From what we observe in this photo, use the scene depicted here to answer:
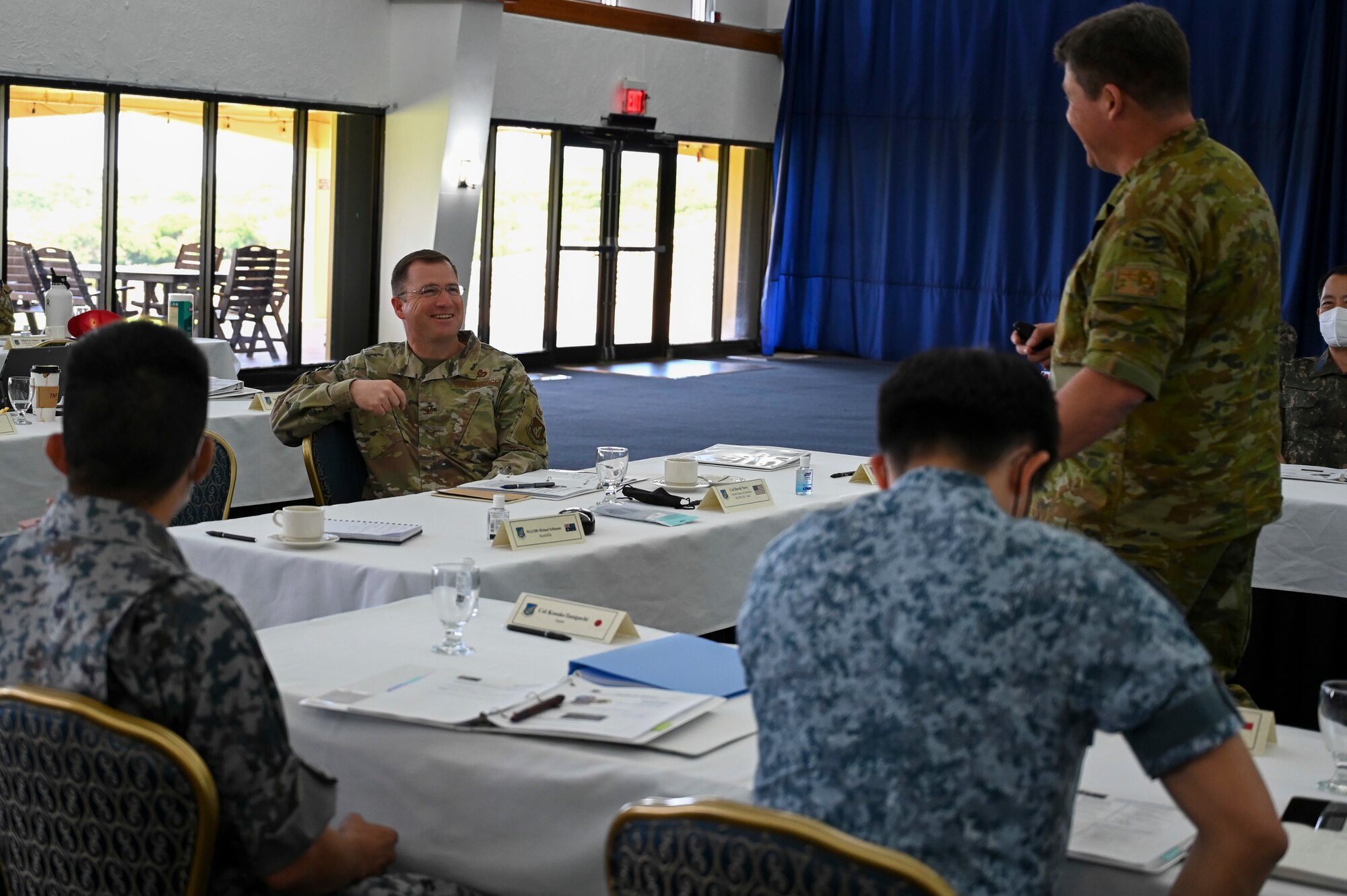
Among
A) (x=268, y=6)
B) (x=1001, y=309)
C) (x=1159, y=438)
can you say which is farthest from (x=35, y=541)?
(x=1001, y=309)

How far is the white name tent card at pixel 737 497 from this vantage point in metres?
3.53

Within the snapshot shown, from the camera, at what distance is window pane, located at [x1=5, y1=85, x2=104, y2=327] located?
9.29 metres

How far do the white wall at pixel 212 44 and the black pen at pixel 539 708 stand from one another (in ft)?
26.7

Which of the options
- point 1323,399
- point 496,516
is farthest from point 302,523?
point 1323,399

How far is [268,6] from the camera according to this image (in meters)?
10.1

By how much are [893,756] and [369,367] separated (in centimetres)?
300

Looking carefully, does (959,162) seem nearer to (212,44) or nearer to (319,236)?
(319,236)

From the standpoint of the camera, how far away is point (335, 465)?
395 cm

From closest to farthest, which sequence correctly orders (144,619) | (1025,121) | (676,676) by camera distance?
(144,619), (676,676), (1025,121)

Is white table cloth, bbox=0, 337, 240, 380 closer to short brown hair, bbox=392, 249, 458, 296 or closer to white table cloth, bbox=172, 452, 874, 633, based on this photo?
short brown hair, bbox=392, 249, 458, 296

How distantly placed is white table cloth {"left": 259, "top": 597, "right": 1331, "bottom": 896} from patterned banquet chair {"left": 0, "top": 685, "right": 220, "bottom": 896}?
1.21ft

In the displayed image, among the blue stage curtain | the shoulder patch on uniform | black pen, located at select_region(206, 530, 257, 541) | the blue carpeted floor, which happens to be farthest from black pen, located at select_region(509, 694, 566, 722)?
the blue stage curtain

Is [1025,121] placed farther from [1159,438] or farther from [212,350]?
[1159,438]

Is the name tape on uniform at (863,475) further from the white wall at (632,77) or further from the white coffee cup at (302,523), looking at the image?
the white wall at (632,77)
